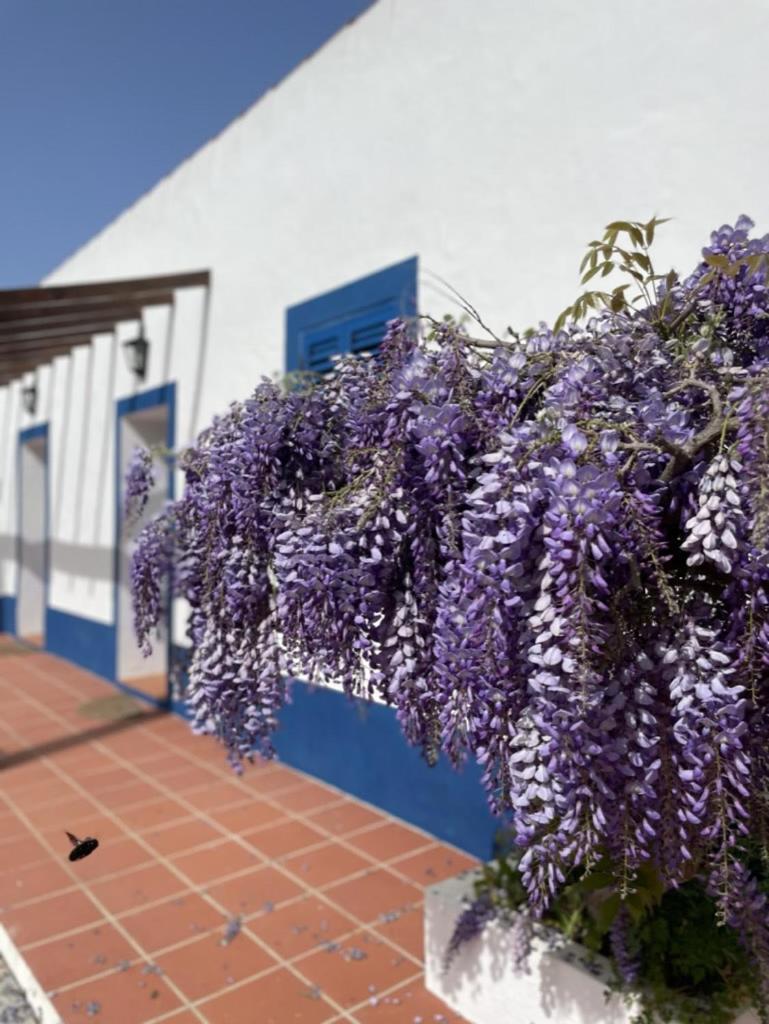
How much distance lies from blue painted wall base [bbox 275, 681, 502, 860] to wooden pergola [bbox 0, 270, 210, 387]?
3.30 m

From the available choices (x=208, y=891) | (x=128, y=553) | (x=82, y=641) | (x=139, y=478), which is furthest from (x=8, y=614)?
(x=139, y=478)

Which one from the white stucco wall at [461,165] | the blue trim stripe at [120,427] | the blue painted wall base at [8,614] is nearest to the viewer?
the white stucco wall at [461,165]

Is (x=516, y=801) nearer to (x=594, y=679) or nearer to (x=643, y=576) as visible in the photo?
(x=594, y=679)

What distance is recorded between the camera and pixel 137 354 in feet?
23.6

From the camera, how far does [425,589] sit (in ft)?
5.31

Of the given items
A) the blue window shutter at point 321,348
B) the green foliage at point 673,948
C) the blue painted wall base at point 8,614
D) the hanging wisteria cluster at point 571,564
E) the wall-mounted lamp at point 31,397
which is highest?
the wall-mounted lamp at point 31,397

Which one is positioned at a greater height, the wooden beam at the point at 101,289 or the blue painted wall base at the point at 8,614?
the wooden beam at the point at 101,289

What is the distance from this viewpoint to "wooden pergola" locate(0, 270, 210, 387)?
5730 millimetres

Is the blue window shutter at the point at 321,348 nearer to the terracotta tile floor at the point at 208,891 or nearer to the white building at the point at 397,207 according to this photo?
the white building at the point at 397,207

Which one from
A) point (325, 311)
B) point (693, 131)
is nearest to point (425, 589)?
point (693, 131)

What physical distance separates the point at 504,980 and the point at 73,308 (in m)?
5.86

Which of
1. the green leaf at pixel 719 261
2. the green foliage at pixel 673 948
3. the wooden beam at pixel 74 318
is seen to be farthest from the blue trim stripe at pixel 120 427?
the green leaf at pixel 719 261

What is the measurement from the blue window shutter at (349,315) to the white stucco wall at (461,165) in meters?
0.10

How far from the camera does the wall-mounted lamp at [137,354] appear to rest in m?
7.20
